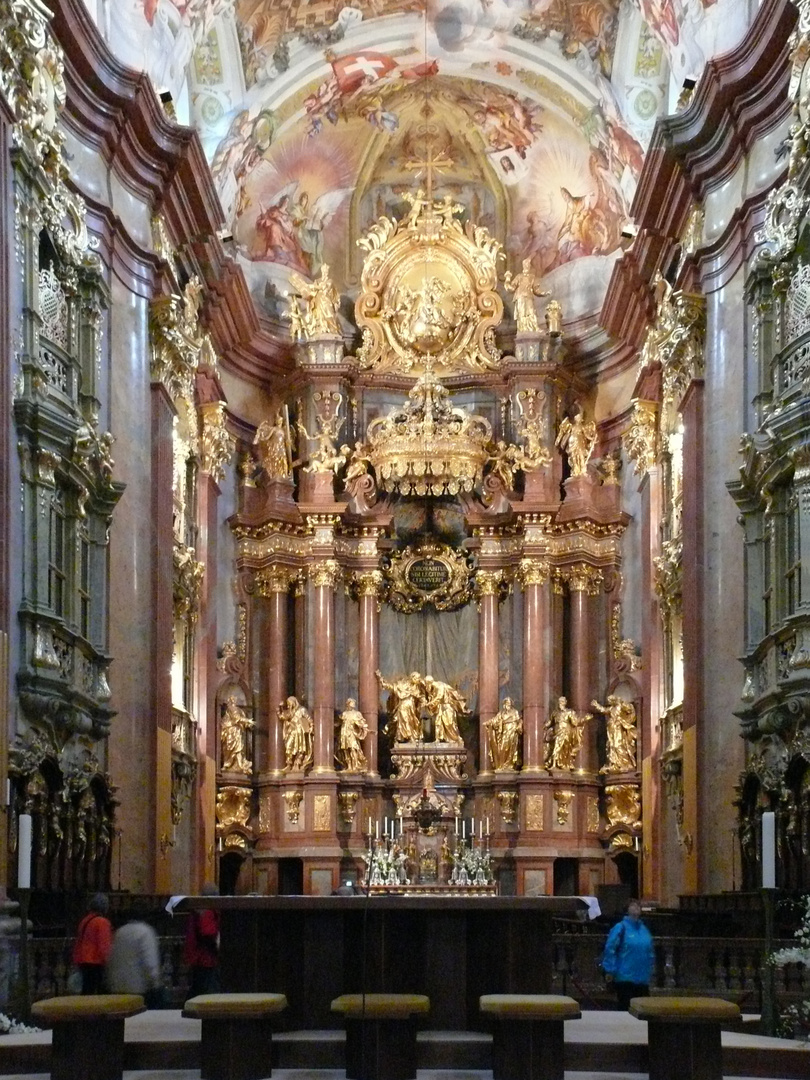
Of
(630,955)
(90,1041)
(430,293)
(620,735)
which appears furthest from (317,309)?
(90,1041)

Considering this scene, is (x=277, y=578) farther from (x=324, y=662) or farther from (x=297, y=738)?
(x=297, y=738)

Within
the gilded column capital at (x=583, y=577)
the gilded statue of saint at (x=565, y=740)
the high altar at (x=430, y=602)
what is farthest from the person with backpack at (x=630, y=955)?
the gilded column capital at (x=583, y=577)

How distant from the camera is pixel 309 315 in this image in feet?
110

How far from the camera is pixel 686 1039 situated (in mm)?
10578

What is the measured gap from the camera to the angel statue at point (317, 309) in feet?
110

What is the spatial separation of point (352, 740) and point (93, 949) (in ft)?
61.7

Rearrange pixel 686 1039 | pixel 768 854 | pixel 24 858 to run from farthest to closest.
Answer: pixel 24 858
pixel 768 854
pixel 686 1039

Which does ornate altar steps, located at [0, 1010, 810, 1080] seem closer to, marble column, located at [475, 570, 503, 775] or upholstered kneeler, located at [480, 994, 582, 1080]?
upholstered kneeler, located at [480, 994, 582, 1080]

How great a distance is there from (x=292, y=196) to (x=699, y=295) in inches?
461

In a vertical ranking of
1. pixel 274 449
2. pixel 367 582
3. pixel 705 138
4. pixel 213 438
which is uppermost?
pixel 705 138

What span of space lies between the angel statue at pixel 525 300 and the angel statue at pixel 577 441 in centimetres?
191

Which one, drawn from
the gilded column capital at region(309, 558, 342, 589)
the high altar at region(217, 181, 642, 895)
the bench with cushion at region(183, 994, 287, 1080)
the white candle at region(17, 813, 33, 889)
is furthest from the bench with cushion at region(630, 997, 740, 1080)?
the gilded column capital at region(309, 558, 342, 589)

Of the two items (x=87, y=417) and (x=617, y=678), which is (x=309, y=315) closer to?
(x=617, y=678)

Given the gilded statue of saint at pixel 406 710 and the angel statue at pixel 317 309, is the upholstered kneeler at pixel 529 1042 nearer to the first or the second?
the gilded statue of saint at pixel 406 710
